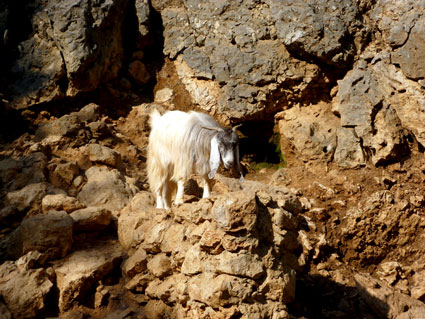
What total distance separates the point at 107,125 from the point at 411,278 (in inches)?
217

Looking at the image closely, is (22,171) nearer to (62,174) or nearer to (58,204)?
(62,174)

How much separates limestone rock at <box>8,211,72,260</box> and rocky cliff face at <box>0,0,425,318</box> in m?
0.01

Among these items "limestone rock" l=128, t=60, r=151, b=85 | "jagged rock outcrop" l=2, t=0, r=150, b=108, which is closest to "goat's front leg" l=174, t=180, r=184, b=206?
"jagged rock outcrop" l=2, t=0, r=150, b=108

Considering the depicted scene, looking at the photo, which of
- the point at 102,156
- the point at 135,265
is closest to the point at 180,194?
the point at 135,265

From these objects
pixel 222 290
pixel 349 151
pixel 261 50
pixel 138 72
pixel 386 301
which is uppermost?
pixel 261 50

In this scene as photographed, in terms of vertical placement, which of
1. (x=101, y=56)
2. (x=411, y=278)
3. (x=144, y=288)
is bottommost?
(x=411, y=278)

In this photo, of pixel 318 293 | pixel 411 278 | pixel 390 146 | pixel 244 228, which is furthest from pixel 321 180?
pixel 244 228

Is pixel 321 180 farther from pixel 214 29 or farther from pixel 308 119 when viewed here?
pixel 214 29

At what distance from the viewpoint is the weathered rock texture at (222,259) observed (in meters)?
3.31

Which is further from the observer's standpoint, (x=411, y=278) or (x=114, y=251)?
(x=411, y=278)

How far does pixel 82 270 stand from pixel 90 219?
74 cm

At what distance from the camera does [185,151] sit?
470cm

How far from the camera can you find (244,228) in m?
3.41

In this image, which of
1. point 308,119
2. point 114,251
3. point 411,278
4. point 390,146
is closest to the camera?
point 114,251
